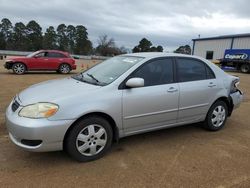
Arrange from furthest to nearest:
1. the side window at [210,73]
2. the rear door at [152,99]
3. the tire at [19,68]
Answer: the tire at [19,68]
the side window at [210,73]
the rear door at [152,99]

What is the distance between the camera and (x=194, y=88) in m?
4.94

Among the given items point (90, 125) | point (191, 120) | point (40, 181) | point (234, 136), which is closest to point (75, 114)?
point (90, 125)

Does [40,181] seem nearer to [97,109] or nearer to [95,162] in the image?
[95,162]

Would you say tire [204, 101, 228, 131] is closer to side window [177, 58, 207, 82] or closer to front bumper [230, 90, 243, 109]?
front bumper [230, 90, 243, 109]

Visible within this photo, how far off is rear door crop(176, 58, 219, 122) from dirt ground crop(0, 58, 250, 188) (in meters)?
0.48

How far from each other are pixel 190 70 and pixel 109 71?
61.3 inches

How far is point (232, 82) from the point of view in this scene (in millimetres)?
5660

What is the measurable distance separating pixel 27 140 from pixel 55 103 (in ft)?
1.96

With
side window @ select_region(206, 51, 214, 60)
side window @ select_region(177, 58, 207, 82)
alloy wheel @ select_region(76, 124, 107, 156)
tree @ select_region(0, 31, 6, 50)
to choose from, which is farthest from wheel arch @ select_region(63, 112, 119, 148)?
tree @ select_region(0, 31, 6, 50)

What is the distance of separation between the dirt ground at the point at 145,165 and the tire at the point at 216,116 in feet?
1.26

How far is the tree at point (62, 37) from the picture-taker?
79.6m

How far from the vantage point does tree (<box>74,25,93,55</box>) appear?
263ft

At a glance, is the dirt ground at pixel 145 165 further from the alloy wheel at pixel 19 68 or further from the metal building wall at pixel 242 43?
the metal building wall at pixel 242 43

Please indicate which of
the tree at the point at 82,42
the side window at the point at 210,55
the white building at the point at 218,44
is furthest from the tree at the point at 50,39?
the side window at the point at 210,55
